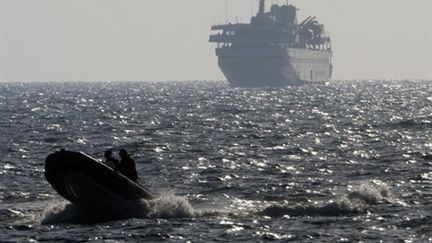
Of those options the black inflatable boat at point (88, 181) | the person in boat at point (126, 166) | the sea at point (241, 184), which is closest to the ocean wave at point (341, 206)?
the sea at point (241, 184)

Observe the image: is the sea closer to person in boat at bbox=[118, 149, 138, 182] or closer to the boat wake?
the boat wake

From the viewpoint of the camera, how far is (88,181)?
24828mm

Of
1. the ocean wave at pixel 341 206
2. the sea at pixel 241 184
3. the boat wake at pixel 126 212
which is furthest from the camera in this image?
the ocean wave at pixel 341 206

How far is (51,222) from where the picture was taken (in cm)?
2433

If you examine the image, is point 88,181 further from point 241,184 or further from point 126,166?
point 241,184

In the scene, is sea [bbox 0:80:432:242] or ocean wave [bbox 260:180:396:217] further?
ocean wave [bbox 260:180:396:217]

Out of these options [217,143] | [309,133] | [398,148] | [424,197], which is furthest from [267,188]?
[309,133]

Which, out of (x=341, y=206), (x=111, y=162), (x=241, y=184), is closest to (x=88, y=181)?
(x=111, y=162)

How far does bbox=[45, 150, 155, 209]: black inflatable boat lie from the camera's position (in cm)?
2469

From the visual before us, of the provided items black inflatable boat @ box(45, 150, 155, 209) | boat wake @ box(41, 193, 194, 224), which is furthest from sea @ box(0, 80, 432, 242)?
black inflatable boat @ box(45, 150, 155, 209)

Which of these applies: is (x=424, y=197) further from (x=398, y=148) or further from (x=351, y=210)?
(x=398, y=148)

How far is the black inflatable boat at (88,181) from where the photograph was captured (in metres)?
24.7

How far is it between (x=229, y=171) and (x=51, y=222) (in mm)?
12483

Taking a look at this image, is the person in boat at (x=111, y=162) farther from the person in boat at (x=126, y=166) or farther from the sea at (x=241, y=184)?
the sea at (x=241, y=184)
